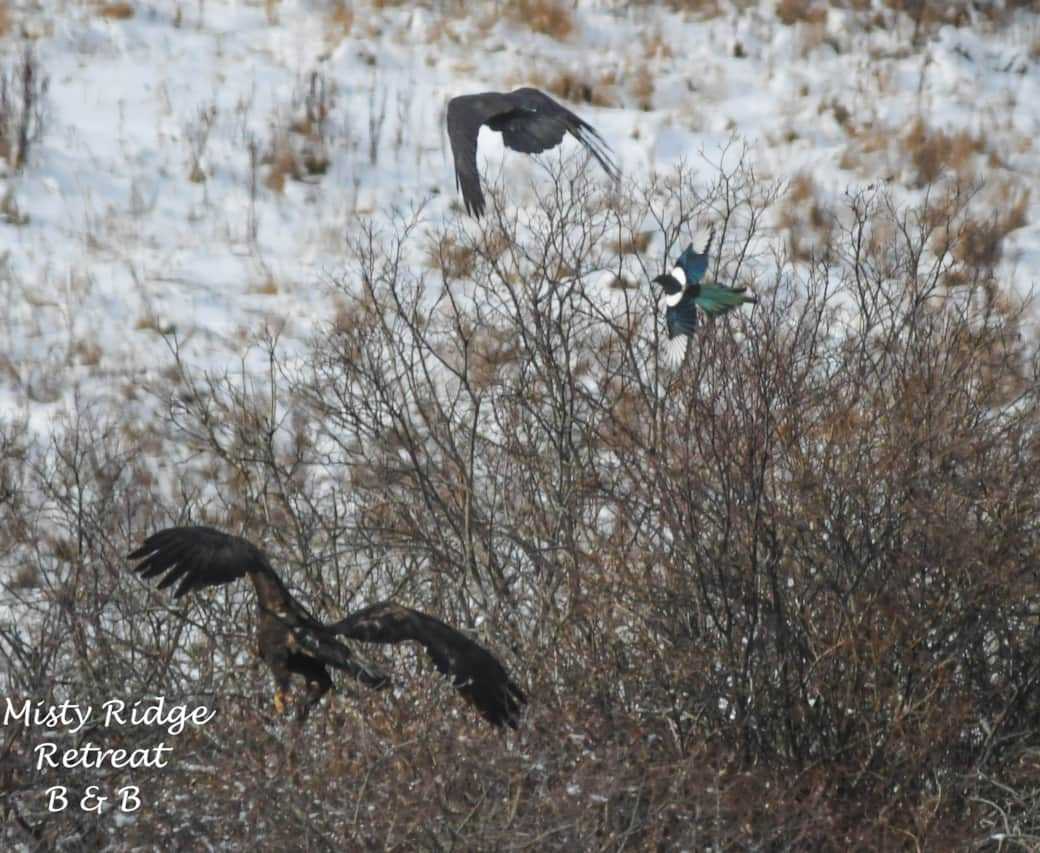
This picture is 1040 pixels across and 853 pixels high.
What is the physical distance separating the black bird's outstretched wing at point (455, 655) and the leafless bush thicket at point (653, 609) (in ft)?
0.39

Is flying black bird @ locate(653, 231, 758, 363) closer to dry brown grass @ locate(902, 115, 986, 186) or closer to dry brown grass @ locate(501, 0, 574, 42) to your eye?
dry brown grass @ locate(902, 115, 986, 186)

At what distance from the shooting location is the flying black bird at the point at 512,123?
7.09 m

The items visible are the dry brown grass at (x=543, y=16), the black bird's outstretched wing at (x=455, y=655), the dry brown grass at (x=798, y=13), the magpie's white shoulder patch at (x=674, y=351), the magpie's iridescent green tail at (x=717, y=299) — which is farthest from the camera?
the dry brown grass at (x=798, y=13)

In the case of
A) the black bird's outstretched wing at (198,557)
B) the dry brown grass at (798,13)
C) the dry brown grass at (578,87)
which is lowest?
the black bird's outstretched wing at (198,557)

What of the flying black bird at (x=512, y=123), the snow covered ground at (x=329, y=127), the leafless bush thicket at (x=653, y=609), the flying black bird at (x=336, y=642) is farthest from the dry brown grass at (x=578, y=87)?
the flying black bird at (x=336, y=642)

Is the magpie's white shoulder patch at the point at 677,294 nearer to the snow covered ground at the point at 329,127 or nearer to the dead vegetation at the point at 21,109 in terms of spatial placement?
the snow covered ground at the point at 329,127

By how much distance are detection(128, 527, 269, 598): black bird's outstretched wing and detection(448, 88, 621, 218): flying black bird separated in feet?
4.92

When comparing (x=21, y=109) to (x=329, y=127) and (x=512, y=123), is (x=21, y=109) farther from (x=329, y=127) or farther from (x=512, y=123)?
(x=512, y=123)

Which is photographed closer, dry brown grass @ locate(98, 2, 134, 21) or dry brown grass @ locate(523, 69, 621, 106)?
dry brown grass @ locate(523, 69, 621, 106)

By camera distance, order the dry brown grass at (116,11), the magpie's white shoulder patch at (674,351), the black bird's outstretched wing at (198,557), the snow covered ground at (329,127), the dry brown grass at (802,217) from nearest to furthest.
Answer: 1. the black bird's outstretched wing at (198,557)
2. the magpie's white shoulder patch at (674,351)
3. the snow covered ground at (329,127)
4. the dry brown grass at (802,217)
5. the dry brown grass at (116,11)

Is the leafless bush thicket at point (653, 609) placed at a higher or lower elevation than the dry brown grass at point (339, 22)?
lower

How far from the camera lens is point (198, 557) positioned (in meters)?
6.22

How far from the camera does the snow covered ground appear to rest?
38.4 feet

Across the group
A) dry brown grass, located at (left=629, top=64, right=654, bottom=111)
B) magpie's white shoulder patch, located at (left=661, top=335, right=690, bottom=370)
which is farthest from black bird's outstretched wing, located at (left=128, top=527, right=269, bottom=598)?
dry brown grass, located at (left=629, top=64, right=654, bottom=111)
